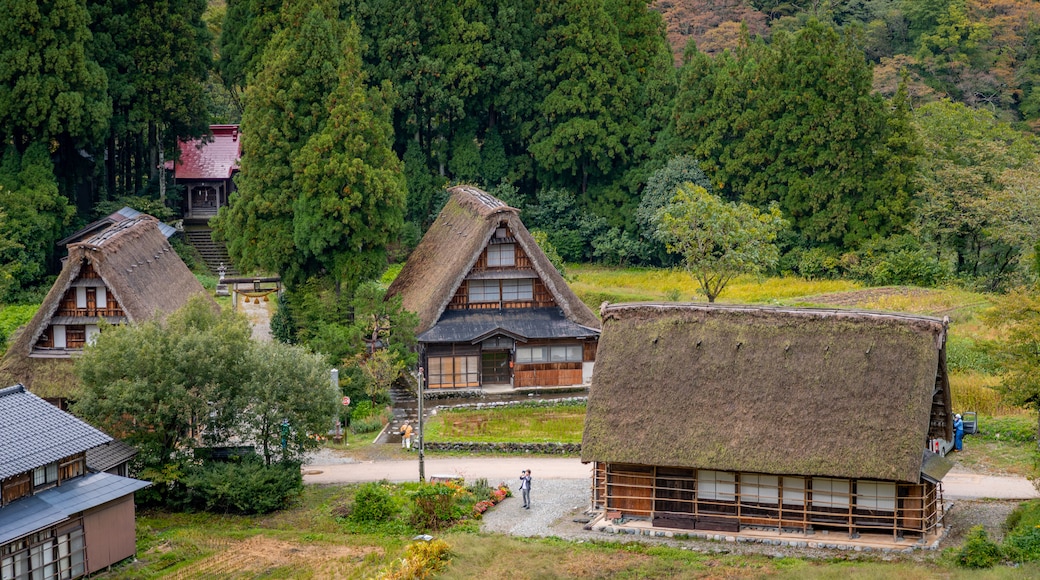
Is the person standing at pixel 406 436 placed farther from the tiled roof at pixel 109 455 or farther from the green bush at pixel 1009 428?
the green bush at pixel 1009 428

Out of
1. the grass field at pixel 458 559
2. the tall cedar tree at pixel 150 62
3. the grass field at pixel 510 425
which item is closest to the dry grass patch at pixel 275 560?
the grass field at pixel 458 559

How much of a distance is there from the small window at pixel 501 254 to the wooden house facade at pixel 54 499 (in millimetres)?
19989

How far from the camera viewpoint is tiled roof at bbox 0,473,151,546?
1267 inches

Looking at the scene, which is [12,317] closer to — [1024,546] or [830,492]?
[830,492]

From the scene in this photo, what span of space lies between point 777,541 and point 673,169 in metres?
33.3

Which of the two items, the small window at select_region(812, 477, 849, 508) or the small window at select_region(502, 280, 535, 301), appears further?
the small window at select_region(502, 280, 535, 301)

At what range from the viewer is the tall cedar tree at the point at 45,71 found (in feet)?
193

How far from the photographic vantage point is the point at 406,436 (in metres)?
Result: 45.5

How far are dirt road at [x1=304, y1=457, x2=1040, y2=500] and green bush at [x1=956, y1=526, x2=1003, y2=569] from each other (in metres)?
5.84

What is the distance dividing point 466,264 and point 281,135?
916 cm

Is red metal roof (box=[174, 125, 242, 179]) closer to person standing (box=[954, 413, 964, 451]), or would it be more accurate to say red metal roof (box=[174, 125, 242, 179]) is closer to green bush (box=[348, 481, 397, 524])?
green bush (box=[348, 481, 397, 524])

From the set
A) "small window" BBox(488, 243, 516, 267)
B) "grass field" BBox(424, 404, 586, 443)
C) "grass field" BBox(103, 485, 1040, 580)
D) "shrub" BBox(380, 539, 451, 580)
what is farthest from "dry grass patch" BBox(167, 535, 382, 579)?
"small window" BBox(488, 243, 516, 267)

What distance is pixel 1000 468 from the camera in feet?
136

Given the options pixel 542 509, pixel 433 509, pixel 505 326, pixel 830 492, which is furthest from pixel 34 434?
pixel 505 326
